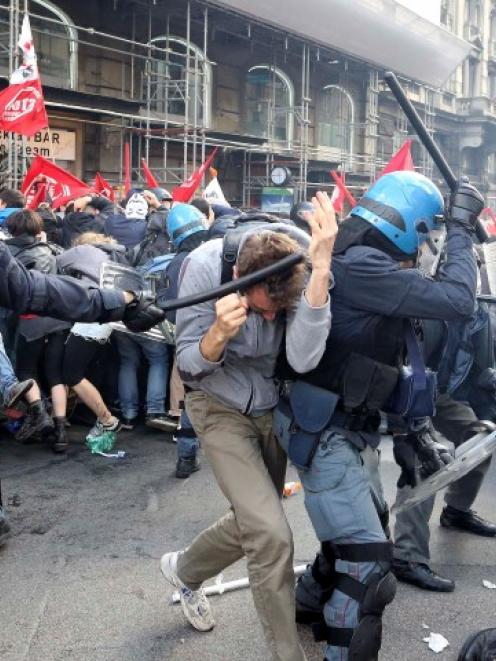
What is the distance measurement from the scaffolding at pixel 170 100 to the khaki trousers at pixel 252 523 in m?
9.89

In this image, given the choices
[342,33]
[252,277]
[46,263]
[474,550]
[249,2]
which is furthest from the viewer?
[342,33]

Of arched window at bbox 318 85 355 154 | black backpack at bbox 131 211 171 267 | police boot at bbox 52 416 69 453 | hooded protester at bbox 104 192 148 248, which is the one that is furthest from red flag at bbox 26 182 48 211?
arched window at bbox 318 85 355 154

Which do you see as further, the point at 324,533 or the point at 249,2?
the point at 249,2

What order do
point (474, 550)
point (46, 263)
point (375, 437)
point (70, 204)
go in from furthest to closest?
point (70, 204), point (46, 263), point (474, 550), point (375, 437)

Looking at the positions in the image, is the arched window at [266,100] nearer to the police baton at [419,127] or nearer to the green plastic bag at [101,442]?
the green plastic bag at [101,442]

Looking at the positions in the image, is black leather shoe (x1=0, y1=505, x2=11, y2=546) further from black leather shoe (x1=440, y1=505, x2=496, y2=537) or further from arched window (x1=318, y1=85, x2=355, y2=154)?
arched window (x1=318, y1=85, x2=355, y2=154)

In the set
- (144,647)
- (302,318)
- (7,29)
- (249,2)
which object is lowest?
(144,647)

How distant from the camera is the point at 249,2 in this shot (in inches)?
685

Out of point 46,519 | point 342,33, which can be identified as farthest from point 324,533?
point 342,33

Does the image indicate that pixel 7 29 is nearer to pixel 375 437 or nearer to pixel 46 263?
pixel 46 263

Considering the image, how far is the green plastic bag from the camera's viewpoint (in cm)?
Result: 545

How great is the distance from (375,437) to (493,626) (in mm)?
1117

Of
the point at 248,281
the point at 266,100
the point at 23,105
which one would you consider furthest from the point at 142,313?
the point at 266,100

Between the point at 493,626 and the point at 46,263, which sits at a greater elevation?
the point at 46,263
